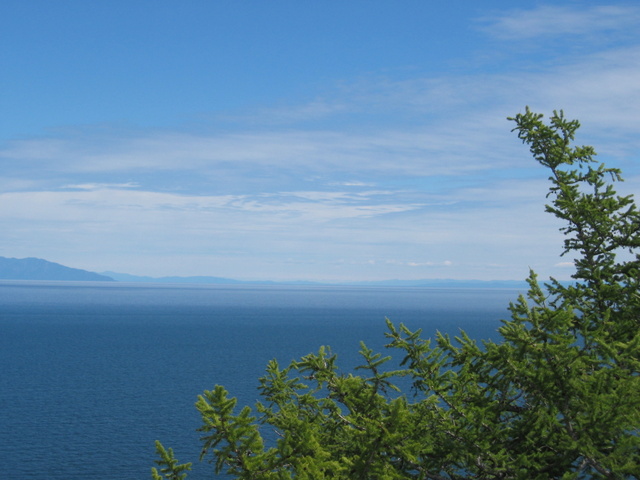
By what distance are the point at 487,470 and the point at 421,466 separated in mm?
1125

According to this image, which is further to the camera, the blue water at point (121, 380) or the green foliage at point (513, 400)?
the blue water at point (121, 380)

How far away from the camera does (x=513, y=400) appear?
1100 centimetres

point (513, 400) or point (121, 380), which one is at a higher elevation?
point (513, 400)

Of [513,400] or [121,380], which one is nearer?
[513,400]

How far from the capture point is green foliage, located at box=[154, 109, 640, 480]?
8.20 metres

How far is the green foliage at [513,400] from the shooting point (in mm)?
8203

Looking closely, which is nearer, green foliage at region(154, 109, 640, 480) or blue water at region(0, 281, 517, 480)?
green foliage at region(154, 109, 640, 480)

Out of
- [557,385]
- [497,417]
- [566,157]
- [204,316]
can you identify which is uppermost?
[566,157]

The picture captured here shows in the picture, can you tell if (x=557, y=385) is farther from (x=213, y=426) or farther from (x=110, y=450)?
(x=110, y=450)

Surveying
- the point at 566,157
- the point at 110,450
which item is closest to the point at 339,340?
the point at 110,450

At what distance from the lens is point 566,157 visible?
1309 cm

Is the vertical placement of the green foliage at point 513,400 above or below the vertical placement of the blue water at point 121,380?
above

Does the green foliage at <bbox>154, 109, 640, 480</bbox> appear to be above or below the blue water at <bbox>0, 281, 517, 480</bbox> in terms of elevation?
above

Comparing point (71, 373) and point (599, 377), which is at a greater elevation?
point (599, 377)
